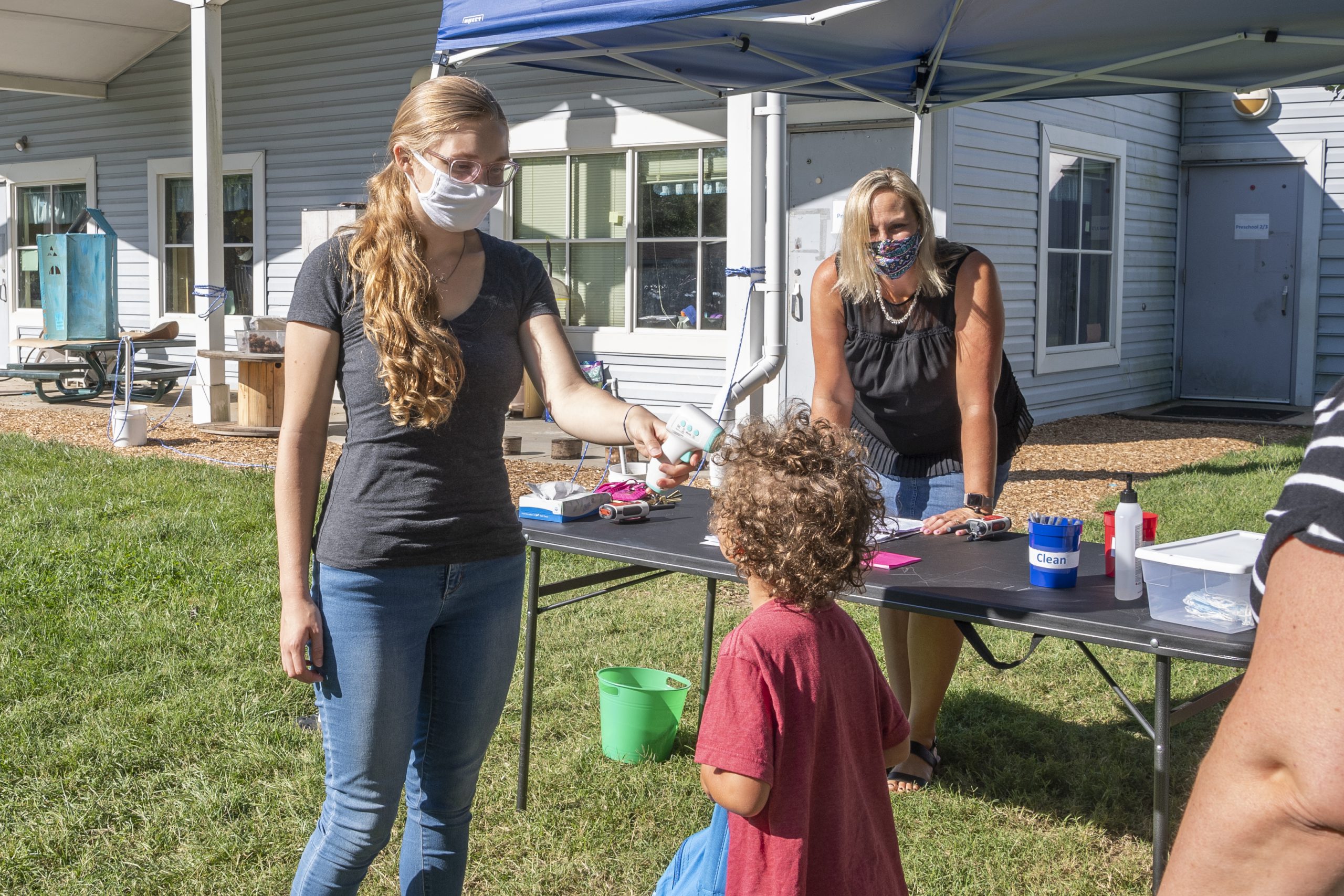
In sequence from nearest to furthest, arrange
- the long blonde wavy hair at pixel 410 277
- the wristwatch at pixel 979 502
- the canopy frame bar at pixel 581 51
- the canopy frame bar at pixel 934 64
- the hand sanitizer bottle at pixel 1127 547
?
the long blonde wavy hair at pixel 410 277, the hand sanitizer bottle at pixel 1127 547, the wristwatch at pixel 979 502, the canopy frame bar at pixel 934 64, the canopy frame bar at pixel 581 51

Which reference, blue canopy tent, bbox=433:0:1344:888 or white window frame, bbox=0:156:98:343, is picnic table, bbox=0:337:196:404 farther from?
blue canopy tent, bbox=433:0:1344:888

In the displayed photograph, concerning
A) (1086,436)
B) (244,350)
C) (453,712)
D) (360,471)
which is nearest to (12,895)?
(453,712)

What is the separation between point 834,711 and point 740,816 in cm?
23

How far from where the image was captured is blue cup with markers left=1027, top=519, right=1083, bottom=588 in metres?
2.78

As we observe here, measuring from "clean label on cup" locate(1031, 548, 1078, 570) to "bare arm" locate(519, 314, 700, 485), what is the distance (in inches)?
38.7

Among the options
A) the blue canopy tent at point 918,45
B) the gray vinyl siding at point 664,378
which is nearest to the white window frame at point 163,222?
the gray vinyl siding at point 664,378

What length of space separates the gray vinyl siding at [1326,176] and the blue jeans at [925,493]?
992 cm

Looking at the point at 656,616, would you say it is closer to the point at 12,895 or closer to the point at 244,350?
the point at 12,895

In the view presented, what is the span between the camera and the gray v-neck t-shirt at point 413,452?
2115 mm

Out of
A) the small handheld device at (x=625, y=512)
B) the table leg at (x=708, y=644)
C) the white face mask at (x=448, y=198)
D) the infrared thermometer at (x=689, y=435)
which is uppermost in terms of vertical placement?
the white face mask at (x=448, y=198)

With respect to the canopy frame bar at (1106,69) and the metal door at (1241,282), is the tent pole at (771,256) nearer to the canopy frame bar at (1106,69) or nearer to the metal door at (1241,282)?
the canopy frame bar at (1106,69)

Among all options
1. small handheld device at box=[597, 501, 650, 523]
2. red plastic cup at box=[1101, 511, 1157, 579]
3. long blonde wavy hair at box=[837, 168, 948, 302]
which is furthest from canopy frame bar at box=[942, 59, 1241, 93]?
red plastic cup at box=[1101, 511, 1157, 579]

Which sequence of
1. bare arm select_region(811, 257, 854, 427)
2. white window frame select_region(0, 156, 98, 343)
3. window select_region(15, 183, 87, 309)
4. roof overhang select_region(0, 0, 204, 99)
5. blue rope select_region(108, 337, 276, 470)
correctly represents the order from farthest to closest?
window select_region(15, 183, 87, 309) → white window frame select_region(0, 156, 98, 343) → roof overhang select_region(0, 0, 204, 99) → blue rope select_region(108, 337, 276, 470) → bare arm select_region(811, 257, 854, 427)

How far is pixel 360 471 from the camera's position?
216 cm
